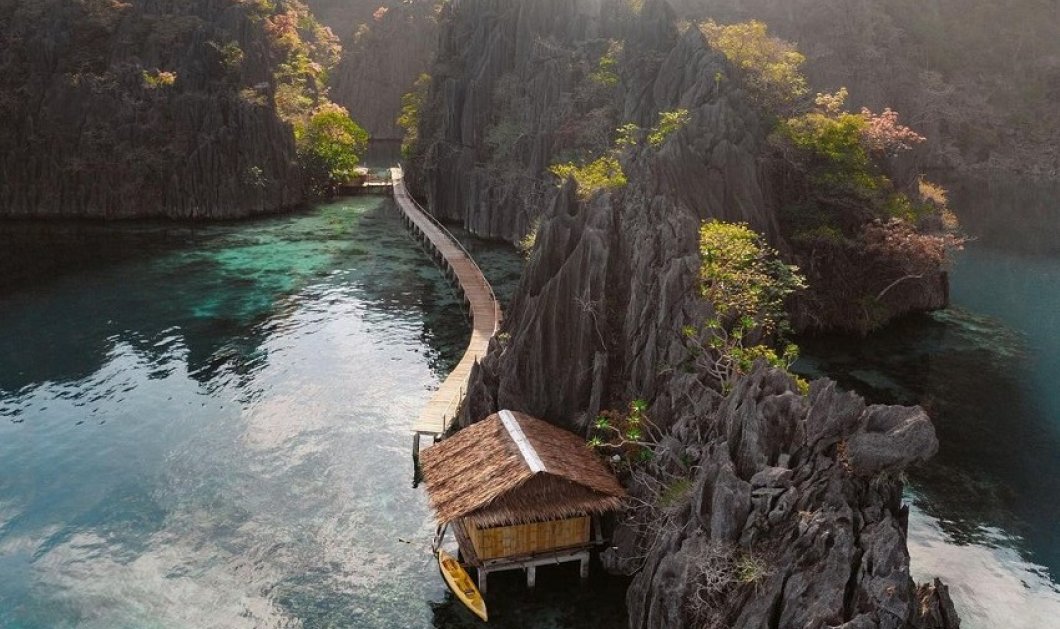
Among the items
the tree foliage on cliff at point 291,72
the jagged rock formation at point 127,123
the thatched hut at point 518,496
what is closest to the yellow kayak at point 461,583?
the thatched hut at point 518,496

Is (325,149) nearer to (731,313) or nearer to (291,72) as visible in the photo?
(291,72)

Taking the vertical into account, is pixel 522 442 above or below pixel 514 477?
above

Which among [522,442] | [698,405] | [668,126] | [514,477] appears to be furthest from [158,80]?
[698,405]

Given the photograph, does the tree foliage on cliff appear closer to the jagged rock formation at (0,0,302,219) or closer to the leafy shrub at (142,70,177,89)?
the jagged rock formation at (0,0,302,219)


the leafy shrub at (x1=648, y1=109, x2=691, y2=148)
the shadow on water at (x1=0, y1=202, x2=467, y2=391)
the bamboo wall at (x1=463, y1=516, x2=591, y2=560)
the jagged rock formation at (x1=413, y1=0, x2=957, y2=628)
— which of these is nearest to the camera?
the jagged rock formation at (x1=413, y1=0, x2=957, y2=628)

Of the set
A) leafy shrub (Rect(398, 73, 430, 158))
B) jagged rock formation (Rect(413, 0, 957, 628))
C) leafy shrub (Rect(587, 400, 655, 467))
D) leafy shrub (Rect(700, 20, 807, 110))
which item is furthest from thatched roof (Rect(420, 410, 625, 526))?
leafy shrub (Rect(398, 73, 430, 158))

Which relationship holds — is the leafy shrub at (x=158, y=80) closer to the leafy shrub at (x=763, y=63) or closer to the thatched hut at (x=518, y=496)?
the leafy shrub at (x=763, y=63)
